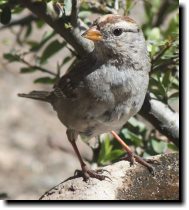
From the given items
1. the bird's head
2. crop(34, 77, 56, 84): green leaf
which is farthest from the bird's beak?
crop(34, 77, 56, 84): green leaf

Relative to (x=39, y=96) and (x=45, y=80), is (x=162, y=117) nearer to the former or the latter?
(x=45, y=80)

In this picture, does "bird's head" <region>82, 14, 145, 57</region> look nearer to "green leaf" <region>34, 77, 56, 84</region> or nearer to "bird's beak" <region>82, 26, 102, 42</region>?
"bird's beak" <region>82, 26, 102, 42</region>

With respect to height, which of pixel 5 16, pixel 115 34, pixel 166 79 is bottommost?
pixel 166 79

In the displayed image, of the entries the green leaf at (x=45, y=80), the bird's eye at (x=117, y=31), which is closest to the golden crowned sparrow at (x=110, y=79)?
the bird's eye at (x=117, y=31)

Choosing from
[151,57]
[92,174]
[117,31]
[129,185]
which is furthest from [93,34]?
[129,185]

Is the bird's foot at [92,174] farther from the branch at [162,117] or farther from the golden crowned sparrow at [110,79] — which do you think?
the branch at [162,117]
